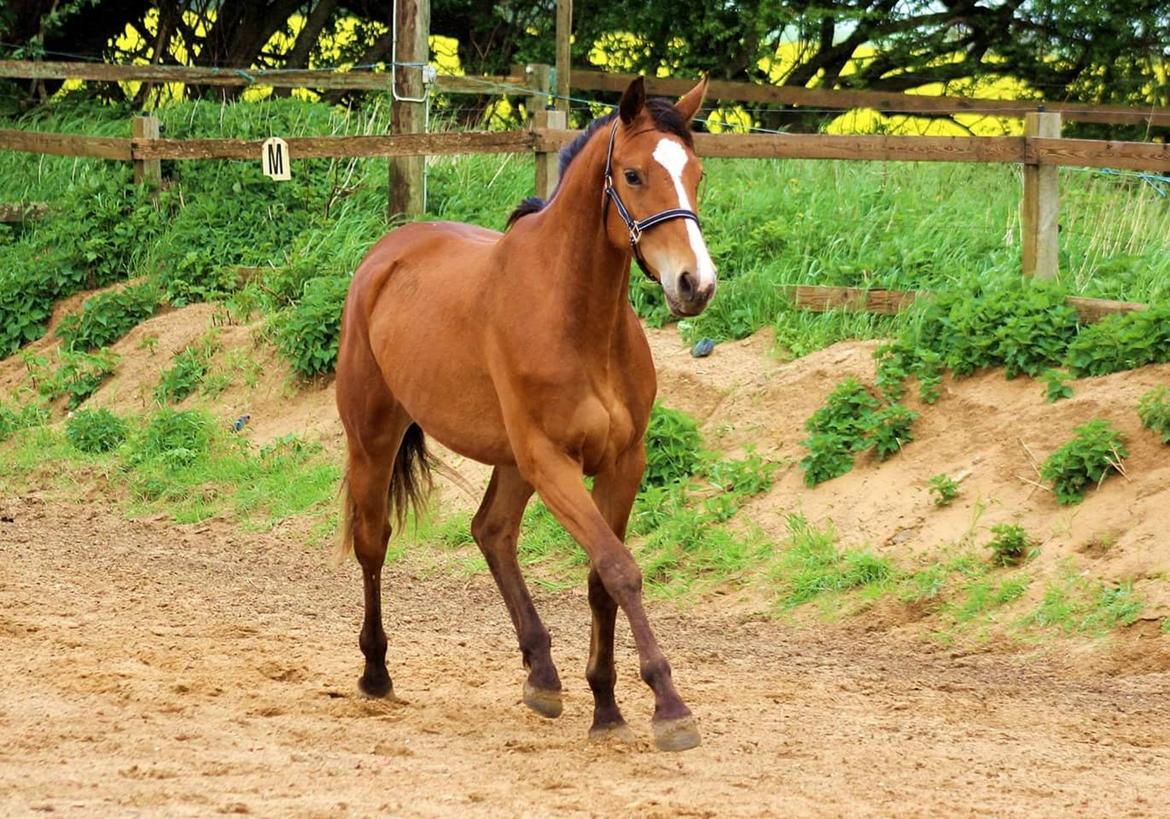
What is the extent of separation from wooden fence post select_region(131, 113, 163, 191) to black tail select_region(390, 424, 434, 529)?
8590mm

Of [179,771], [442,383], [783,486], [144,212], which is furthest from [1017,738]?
[144,212]

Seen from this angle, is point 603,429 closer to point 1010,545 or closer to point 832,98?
point 1010,545

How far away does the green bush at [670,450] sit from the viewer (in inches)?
386

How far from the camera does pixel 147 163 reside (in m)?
15.1

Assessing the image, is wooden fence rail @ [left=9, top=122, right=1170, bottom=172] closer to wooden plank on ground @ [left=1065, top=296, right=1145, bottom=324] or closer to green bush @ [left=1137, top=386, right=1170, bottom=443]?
wooden plank on ground @ [left=1065, top=296, right=1145, bottom=324]

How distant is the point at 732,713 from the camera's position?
6250mm

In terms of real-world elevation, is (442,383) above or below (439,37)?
below

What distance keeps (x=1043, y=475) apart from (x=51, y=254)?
10369mm

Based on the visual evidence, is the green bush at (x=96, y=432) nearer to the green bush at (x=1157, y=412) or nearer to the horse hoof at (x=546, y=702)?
the horse hoof at (x=546, y=702)

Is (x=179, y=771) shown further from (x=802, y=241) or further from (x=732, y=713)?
(x=802, y=241)

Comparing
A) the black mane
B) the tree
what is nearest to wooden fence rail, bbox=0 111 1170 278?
the black mane

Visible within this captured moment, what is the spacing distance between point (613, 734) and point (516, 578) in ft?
3.41

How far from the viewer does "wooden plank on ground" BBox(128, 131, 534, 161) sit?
12578mm

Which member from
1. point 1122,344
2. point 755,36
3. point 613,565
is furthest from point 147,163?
point 613,565
